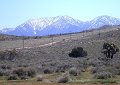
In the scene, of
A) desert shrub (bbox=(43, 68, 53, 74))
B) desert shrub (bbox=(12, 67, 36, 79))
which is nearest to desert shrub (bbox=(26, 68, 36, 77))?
desert shrub (bbox=(12, 67, 36, 79))

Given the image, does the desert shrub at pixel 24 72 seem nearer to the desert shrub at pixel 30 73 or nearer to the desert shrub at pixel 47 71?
the desert shrub at pixel 30 73

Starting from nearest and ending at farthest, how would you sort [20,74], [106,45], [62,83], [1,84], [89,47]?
[1,84]
[62,83]
[20,74]
[106,45]
[89,47]

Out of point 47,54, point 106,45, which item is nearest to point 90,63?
point 106,45

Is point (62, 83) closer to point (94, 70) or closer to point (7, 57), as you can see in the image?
point (94, 70)

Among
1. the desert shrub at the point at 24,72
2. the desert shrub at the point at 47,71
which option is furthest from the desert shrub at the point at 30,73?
the desert shrub at the point at 47,71

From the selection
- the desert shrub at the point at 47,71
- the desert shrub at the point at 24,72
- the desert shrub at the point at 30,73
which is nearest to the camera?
the desert shrub at the point at 24,72

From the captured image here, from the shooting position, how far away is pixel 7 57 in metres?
88.6

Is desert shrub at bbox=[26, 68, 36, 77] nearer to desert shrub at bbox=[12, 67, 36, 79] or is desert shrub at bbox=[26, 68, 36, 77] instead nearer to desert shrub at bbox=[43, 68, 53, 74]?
desert shrub at bbox=[12, 67, 36, 79]

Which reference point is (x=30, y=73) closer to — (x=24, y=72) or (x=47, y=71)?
(x=24, y=72)

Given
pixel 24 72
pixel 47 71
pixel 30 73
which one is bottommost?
pixel 47 71

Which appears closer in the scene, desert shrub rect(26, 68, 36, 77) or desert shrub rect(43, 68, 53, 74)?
desert shrub rect(26, 68, 36, 77)

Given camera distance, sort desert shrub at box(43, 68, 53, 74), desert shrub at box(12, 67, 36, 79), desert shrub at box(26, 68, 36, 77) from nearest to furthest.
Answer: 1. desert shrub at box(12, 67, 36, 79)
2. desert shrub at box(26, 68, 36, 77)
3. desert shrub at box(43, 68, 53, 74)

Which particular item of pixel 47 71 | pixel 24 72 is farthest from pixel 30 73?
pixel 47 71

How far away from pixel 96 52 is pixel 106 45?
18731 millimetres
